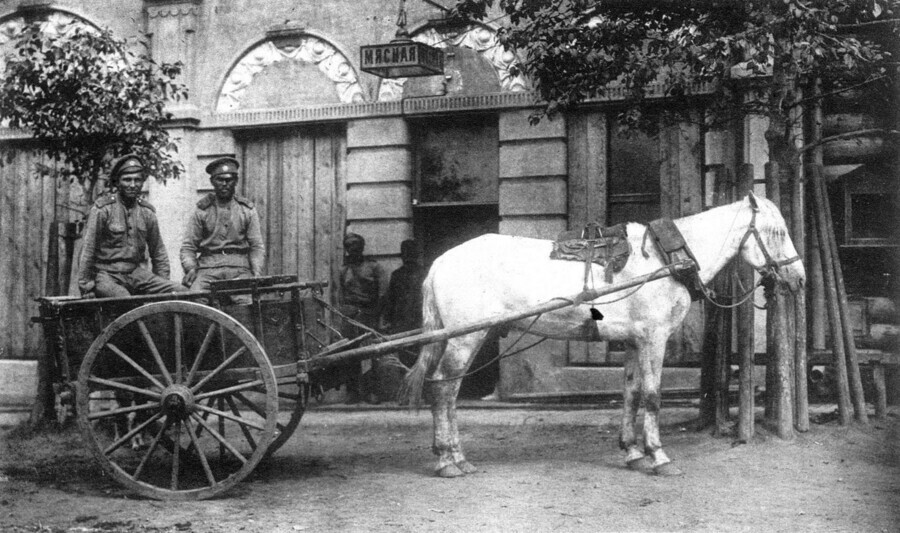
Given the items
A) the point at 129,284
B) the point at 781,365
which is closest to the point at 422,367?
the point at 129,284

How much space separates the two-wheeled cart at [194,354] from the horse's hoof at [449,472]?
38.4 inches

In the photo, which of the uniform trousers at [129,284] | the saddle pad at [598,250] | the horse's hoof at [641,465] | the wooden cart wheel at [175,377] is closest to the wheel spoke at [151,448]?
the wooden cart wheel at [175,377]

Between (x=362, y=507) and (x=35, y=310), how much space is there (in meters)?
7.90

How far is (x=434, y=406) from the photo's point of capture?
7352 mm

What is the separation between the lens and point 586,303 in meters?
7.35

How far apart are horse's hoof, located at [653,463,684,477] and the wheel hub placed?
327 cm

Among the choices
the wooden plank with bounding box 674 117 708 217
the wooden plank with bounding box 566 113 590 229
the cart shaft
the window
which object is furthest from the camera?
the wooden plank with bounding box 566 113 590 229

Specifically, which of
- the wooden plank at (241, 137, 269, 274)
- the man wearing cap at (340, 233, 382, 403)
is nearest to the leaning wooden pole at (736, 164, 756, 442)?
the man wearing cap at (340, 233, 382, 403)

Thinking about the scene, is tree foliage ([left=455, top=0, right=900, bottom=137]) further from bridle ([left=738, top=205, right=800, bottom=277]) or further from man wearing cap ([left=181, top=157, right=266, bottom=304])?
man wearing cap ([left=181, top=157, right=266, bottom=304])

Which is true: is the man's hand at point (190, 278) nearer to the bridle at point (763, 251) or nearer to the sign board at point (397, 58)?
the sign board at point (397, 58)

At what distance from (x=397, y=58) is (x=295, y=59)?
9.14 ft

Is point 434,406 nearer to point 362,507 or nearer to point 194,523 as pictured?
point 362,507

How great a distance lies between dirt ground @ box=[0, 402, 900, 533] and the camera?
19.7ft

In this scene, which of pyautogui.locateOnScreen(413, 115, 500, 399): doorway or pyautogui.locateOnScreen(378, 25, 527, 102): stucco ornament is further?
pyautogui.locateOnScreen(413, 115, 500, 399): doorway
